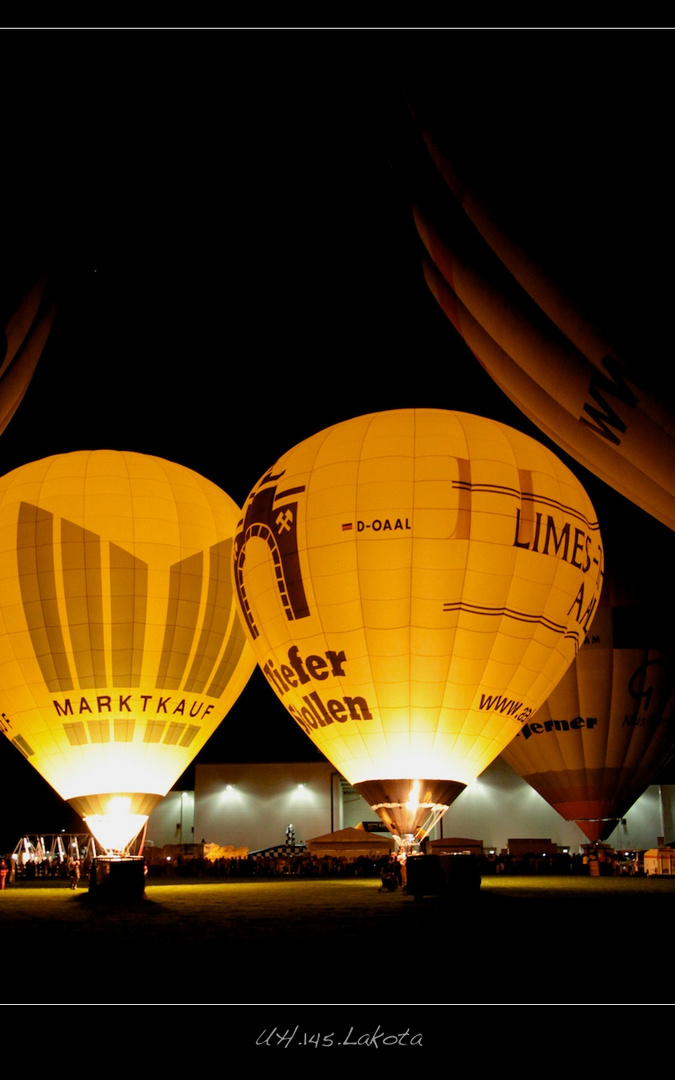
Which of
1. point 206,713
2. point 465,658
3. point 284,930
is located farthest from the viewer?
point 206,713

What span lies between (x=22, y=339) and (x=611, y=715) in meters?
11.0

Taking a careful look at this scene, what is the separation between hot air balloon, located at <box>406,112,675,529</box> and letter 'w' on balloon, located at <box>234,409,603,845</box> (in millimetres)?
986

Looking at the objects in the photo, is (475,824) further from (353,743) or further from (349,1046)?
(349,1046)

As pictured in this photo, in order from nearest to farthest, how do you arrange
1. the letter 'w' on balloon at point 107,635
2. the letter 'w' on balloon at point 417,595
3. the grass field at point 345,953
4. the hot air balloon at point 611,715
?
the grass field at point 345,953 → the letter 'w' on balloon at point 417,595 → the letter 'w' on balloon at point 107,635 → the hot air balloon at point 611,715

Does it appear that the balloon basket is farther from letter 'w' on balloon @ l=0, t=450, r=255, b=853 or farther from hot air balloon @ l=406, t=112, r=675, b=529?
hot air balloon @ l=406, t=112, r=675, b=529

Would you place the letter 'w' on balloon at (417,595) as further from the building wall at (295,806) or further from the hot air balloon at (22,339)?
the building wall at (295,806)

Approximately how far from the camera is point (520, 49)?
33.5 feet

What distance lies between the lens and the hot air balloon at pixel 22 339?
1166 centimetres

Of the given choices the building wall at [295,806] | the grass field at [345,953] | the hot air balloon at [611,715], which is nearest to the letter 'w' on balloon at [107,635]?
the grass field at [345,953]

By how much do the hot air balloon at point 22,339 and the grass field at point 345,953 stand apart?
6.34 meters

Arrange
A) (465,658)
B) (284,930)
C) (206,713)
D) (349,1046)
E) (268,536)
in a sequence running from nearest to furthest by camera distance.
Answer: (349,1046) < (284,930) < (465,658) < (268,536) < (206,713)

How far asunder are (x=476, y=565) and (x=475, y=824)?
50.1ft

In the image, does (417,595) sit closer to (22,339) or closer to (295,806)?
(22,339)

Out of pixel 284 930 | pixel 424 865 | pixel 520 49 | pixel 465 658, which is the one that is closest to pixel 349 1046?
pixel 284 930
